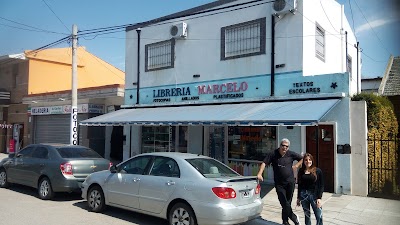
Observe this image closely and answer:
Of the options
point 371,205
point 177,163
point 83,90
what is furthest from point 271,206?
point 83,90

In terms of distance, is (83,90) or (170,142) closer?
(170,142)

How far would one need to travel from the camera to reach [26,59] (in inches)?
844

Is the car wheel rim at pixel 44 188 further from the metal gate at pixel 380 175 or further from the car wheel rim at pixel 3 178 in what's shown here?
the metal gate at pixel 380 175

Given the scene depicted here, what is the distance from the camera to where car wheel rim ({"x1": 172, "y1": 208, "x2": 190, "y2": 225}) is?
6.37m

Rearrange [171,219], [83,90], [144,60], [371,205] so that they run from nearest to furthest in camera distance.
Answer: [171,219] < [371,205] < [144,60] < [83,90]

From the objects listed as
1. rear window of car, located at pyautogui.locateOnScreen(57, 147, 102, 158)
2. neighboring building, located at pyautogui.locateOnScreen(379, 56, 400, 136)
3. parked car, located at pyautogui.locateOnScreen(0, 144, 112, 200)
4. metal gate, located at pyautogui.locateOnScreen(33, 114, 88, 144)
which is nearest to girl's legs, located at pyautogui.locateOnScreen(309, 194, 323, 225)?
parked car, located at pyautogui.locateOnScreen(0, 144, 112, 200)

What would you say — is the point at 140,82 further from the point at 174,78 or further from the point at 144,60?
the point at 174,78

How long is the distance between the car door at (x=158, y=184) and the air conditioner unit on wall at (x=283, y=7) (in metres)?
6.62

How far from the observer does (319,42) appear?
1224cm

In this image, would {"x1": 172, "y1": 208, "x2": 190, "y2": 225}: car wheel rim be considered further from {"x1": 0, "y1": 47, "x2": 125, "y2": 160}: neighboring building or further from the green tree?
{"x1": 0, "y1": 47, "x2": 125, "y2": 160}: neighboring building

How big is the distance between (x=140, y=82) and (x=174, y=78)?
6.68ft

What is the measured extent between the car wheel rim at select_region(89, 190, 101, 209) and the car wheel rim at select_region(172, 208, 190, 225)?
2.33 meters

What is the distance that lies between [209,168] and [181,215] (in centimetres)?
107

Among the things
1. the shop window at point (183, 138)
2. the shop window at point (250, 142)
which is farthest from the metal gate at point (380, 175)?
the shop window at point (183, 138)
